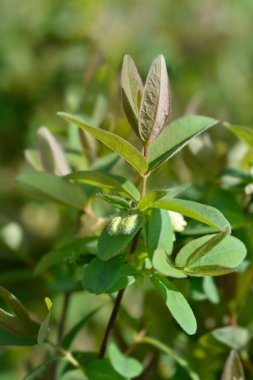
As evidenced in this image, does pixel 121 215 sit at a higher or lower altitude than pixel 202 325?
higher

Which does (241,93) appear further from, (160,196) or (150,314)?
(160,196)

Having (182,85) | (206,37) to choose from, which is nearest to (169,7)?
(206,37)

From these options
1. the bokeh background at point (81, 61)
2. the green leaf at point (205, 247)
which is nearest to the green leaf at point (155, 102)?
the green leaf at point (205, 247)

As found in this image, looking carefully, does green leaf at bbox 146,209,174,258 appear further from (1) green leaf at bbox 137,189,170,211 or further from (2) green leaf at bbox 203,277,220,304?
(2) green leaf at bbox 203,277,220,304

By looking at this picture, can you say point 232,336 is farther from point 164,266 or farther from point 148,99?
point 148,99

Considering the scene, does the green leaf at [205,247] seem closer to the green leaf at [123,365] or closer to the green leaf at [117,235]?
the green leaf at [117,235]
